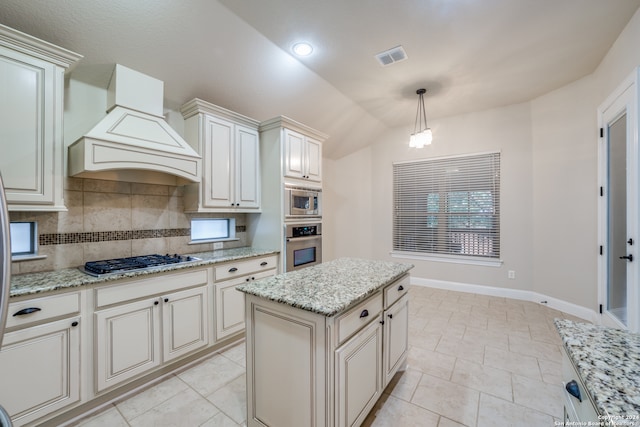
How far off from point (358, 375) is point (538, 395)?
5.02 ft

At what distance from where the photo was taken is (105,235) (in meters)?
2.35

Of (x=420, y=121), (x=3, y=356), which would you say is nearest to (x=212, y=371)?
(x=3, y=356)

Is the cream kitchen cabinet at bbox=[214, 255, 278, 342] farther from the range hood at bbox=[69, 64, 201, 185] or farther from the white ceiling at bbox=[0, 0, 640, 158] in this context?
the white ceiling at bbox=[0, 0, 640, 158]

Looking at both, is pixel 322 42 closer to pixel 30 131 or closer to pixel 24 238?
pixel 30 131

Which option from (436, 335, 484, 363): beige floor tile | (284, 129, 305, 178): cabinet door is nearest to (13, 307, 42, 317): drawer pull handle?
(284, 129, 305, 178): cabinet door

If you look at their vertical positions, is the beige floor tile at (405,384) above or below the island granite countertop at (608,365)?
below

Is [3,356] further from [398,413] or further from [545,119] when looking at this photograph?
[545,119]

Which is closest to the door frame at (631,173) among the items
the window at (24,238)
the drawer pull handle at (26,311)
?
the drawer pull handle at (26,311)

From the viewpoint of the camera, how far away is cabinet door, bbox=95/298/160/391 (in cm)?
185

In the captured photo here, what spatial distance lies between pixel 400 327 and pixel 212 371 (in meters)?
1.66

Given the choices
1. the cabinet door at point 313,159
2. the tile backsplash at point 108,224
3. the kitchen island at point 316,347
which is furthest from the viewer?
the cabinet door at point 313,159

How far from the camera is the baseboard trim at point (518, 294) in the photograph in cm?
326

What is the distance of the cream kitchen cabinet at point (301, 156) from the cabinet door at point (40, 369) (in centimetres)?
232

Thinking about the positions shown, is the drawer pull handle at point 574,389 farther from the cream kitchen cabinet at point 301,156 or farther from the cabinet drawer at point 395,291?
the cream kitchen cabinet at point 301,156
